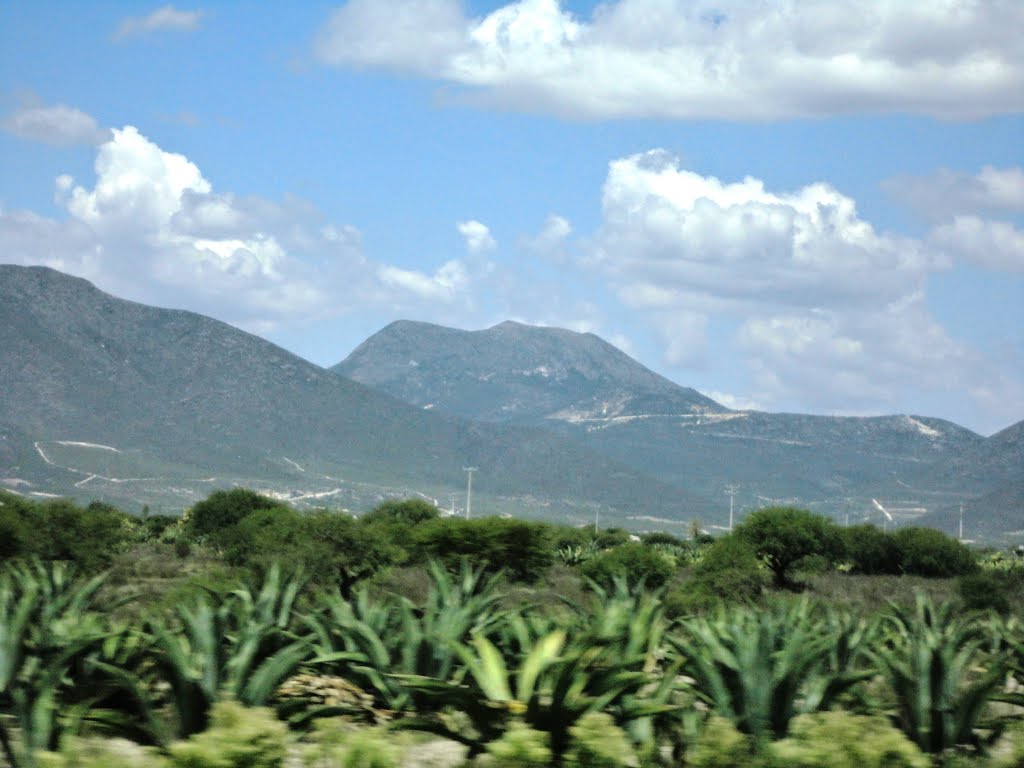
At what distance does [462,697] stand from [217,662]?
2.23 metres

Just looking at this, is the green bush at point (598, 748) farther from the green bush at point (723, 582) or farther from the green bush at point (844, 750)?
the green bush at point (723, 582)

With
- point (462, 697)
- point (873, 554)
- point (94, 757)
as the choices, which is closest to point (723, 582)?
point (462, 697)

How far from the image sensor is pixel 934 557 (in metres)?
59.0

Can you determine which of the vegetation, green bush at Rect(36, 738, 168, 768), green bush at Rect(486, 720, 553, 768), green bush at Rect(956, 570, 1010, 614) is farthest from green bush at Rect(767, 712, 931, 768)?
green bush at Rect(956, 570, 1010, 614)

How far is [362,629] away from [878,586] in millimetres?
40284

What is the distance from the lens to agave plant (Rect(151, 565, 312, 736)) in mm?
9828

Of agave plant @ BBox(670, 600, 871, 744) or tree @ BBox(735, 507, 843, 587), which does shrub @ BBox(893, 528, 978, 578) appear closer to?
tree @ BBox(735, 507, 843, 587)

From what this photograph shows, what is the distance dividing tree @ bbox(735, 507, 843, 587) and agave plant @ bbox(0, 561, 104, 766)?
131 feet

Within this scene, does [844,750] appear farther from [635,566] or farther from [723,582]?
[635,566]

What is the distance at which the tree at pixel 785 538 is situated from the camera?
169 feet

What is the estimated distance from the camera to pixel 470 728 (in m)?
10.1

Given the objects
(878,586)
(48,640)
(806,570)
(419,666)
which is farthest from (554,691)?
(806,570)

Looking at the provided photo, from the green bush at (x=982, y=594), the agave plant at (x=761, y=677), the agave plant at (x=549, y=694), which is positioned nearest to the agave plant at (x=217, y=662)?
the agave plant at (x=549, y=694)

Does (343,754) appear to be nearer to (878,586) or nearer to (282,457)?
(878,586)
